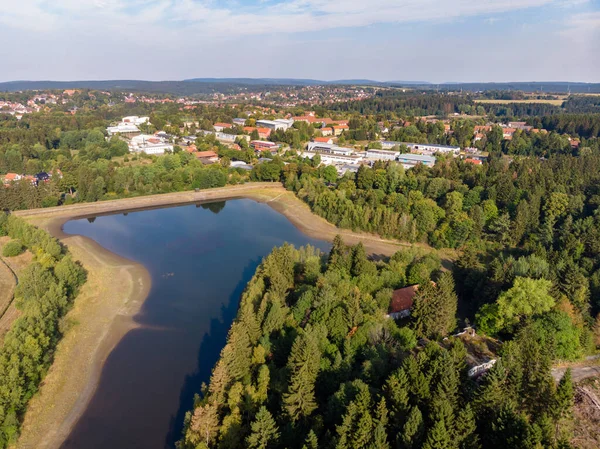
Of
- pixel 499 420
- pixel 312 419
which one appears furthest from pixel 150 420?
pixel 499 420

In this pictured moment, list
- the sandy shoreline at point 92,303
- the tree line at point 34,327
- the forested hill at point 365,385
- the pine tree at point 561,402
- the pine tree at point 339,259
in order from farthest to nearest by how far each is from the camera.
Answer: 1. the pine tree at point 339,259
2. the sandy shoreline at point 92,303
3. the tree line at point 34,327
4. the pine tree at point 561,402
5. the forested hill at point 365,385

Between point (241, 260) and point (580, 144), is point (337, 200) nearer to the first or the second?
point (241, 260)

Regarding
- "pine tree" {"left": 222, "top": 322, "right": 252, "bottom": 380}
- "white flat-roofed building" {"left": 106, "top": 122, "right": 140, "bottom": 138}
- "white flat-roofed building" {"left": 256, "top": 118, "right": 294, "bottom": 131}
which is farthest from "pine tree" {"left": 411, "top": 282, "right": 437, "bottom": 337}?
"white flat-roofed building" {"left": 106, "top": 122, "right": 140, "bottom": 138}

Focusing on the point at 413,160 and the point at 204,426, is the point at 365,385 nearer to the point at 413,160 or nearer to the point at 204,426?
the point at 204,426

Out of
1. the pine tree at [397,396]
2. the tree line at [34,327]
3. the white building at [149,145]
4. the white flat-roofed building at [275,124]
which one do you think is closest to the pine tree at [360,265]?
the pine tree at [397,396]

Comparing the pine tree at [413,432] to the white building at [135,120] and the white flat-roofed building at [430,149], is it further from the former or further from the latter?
the white building at [135,120]

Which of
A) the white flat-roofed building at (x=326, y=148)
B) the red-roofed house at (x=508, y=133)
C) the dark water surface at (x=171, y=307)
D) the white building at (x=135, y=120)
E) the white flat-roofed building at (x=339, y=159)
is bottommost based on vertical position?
the dark water surface at (x=171, y=307)

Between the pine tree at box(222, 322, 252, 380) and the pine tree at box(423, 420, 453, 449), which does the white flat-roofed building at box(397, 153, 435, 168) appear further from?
the pine tree at box(423, 420, 453, 449)
